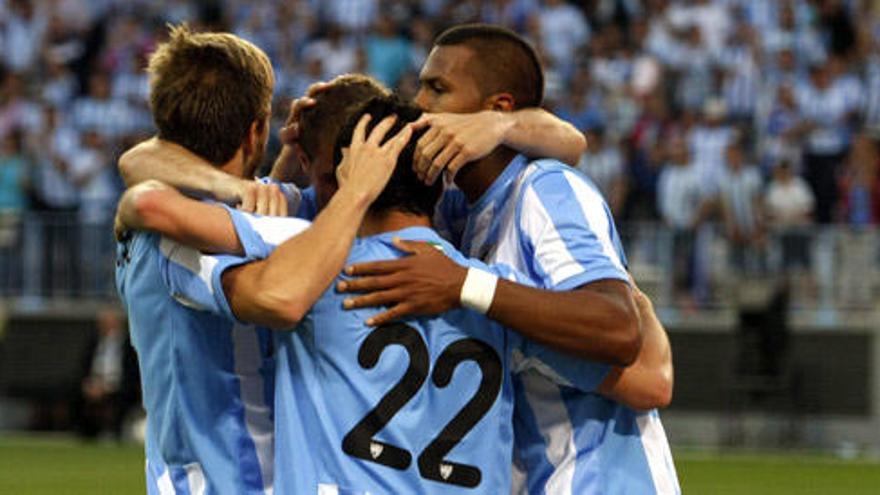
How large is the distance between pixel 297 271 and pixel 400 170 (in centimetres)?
35

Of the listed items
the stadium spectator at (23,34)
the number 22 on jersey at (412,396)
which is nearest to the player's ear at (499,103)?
the number 22 on jersey at (412,396)

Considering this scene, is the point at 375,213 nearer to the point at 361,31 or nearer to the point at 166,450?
the point at 166,450

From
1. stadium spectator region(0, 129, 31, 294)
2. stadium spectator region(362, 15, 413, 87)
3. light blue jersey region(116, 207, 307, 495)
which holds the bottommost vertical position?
stadium spectator region(0, 129, 31, 294)

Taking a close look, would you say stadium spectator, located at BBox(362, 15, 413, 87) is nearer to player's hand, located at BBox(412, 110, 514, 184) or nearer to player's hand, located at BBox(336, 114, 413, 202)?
player's hand, located at BBox(412, 110, 514, 184)

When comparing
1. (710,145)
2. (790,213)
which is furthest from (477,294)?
(710,145)

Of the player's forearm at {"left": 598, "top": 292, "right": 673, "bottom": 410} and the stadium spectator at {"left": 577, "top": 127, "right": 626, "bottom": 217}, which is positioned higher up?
the player's forearm at {"left": 598, "top": 292, "right": 673, "bottom": 410}

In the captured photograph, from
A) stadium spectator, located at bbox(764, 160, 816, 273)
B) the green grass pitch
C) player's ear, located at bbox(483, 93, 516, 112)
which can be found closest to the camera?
player's ear, located at bbox(483, 93, 516, 112)

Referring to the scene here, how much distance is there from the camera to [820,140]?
18969 mm

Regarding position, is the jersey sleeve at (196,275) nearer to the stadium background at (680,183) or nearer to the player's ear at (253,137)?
the player's ear at (253,137)

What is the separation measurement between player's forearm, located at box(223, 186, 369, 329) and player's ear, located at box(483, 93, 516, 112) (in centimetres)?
75

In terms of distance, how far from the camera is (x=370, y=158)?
13.4ft

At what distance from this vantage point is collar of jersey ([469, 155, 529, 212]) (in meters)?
4.54

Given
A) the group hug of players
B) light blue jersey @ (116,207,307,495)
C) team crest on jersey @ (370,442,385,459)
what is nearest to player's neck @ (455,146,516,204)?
the group hug of players

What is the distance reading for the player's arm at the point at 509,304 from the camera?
4.04m
